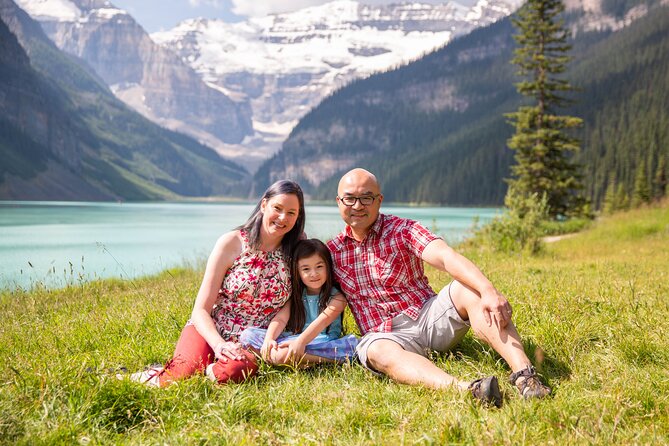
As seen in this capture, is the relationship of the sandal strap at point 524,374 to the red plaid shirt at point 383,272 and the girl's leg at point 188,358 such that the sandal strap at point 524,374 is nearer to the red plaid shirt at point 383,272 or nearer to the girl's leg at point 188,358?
the red plaid shirt at point 383,272

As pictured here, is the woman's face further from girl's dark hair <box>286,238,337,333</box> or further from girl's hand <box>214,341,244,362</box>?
girl's hand <box>214,341,244,362</box>

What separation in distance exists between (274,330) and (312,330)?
338mm

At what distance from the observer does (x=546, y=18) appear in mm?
27938

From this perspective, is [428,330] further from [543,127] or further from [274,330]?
[543,127]

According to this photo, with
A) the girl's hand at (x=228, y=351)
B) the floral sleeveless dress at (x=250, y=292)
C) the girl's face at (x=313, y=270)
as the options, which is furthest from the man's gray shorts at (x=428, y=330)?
→ the girl's hand at (x=228, y=351)

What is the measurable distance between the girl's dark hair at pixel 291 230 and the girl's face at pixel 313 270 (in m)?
0.21

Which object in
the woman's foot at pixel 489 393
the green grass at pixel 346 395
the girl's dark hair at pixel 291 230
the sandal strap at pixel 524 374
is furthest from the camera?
the girl's dark hair at pixel 291 230

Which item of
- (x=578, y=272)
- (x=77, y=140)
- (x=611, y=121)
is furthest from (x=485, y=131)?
(x=578, y=272)

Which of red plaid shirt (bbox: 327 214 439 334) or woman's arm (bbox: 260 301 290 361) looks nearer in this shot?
woman's arm (bbox: 260 301 290 361)

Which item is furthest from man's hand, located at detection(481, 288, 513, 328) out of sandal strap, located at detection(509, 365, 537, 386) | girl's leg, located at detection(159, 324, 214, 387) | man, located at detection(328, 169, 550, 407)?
girl's leg, located at detection(159, 324, 214, 387)

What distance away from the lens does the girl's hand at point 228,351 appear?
4.10m

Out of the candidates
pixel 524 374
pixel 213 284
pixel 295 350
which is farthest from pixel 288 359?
pixel 524 374

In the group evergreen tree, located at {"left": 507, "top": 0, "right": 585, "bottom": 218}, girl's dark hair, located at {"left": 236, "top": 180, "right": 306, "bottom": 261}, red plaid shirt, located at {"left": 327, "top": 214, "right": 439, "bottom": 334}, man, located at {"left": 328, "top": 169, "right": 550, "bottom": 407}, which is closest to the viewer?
man, located at {"left": 328, "top": 169, "right": 550, "bottom": 407}

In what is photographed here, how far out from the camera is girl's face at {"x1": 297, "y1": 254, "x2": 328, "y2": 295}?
4.59 m
